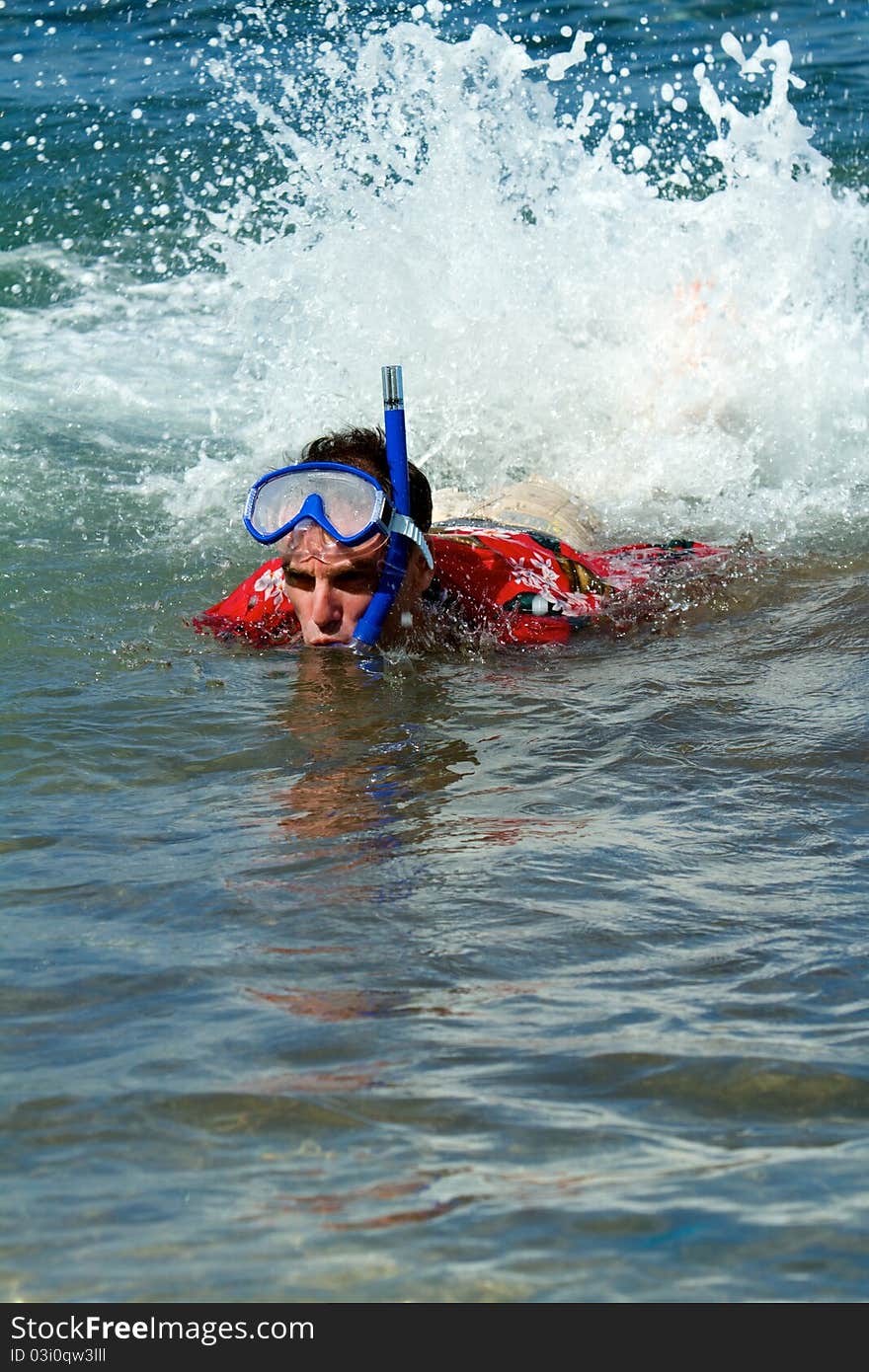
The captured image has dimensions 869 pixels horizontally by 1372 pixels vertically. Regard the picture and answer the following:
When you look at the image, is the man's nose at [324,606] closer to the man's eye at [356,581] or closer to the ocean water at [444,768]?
the man's eye at [356,581]

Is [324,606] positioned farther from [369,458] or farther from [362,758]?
[362,758]

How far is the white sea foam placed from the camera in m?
7.52

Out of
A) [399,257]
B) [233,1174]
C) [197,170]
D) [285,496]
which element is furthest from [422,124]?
[233,1174]

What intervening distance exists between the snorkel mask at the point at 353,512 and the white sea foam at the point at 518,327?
82.9 inches

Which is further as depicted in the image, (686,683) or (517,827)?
(686,683)

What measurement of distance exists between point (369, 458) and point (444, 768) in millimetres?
1456

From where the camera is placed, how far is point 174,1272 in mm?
1823

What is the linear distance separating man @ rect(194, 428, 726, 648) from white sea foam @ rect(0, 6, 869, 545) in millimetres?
1424

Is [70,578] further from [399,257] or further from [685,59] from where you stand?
[685,59]

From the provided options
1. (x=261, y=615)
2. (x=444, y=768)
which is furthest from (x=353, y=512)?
(x=444, y=768)

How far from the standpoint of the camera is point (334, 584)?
188 inches

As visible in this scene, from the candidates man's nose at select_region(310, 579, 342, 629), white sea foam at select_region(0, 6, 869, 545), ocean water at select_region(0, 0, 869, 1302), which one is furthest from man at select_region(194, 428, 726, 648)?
white sea foam at select_region(0, 6, 869, 545)

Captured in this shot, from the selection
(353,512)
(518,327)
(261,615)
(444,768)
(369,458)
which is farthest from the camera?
(518,327)
